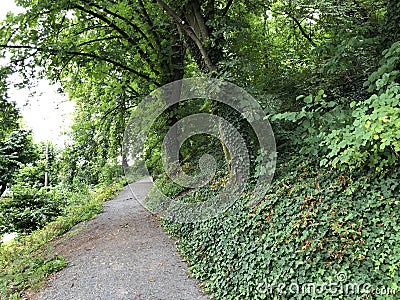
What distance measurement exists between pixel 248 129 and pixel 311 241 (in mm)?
2187

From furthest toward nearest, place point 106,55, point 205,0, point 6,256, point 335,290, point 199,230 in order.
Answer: point 106,55
point 6,256
point 205,0
point 199,230
point 335,290

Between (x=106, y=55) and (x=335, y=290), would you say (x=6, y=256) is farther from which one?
(x=335, y=290)

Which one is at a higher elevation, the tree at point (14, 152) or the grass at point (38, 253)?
the tree at point (14, 152)

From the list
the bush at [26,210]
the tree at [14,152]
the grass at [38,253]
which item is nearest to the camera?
the grass at [38,253]

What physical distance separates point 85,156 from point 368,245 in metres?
6.45

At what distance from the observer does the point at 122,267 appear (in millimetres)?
A: 4539

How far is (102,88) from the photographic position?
8.54 m

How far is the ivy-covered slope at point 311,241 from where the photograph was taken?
277cm

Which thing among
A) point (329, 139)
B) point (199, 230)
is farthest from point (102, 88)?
point (329, 139)

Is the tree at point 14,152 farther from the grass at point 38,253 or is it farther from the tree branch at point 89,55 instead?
the tree branch at point 89,55

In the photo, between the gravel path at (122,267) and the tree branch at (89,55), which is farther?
the tree branch at (89,55)

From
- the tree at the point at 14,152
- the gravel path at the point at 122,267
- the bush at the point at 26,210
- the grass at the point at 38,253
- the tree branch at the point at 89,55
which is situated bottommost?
the gravel path at the point at 122,267

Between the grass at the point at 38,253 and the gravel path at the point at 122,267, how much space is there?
10.5 inches

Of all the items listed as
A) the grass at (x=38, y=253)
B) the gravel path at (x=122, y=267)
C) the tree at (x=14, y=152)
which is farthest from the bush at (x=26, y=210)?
the tree at (x=14, y=152)
